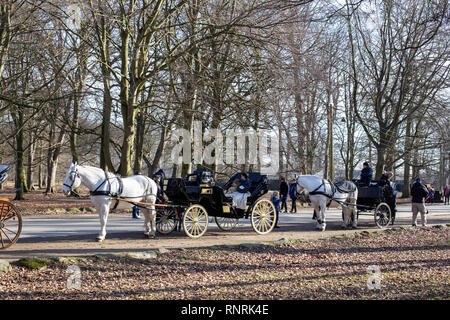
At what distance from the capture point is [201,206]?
1274cm

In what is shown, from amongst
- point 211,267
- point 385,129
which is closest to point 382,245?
point 211,267

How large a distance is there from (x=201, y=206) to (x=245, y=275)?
4.35m

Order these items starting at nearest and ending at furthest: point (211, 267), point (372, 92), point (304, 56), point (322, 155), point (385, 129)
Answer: point (211, 267)
point (304, 56)
point (385, 129)
point (372, 92)
point (322, 155)

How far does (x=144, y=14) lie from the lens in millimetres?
18547

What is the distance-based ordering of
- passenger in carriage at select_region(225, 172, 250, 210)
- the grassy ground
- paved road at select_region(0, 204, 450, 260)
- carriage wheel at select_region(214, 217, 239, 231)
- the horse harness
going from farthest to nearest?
carriage wheel at select_region(214, 217, 239, 231), passenger in carriage at select_region(225, 172, 250, 210), the horse harness, paved road at select_region(0, 204, 450, 260), the grassy ground

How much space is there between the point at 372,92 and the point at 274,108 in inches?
732

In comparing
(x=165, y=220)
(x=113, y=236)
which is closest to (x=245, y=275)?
(x=165, y=220)

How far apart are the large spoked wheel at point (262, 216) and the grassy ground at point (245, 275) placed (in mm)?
2257

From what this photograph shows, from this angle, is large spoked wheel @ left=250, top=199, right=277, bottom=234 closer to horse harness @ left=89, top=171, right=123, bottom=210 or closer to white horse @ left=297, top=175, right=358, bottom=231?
white horse @ left=297, top=175, right=358, bottom=231

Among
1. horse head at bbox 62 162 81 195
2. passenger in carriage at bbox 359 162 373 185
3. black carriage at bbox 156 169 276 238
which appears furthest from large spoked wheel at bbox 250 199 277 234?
horse head at bbox 62 162 81 195

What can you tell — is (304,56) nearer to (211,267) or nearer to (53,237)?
(211,267)

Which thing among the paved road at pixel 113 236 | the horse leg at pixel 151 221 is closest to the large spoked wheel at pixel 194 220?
the paved road at pixel 113 236

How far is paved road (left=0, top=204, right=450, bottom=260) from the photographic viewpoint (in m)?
10.1

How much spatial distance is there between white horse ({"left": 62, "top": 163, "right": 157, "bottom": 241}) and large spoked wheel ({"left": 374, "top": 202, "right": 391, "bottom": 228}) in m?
8.60
